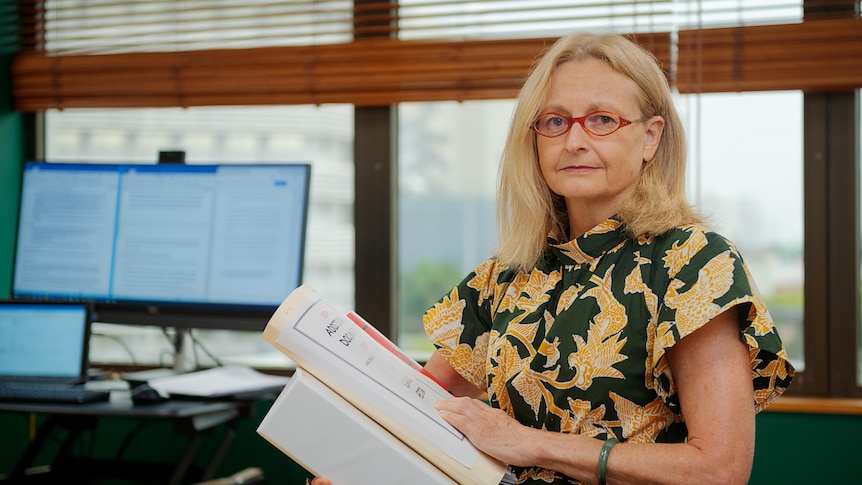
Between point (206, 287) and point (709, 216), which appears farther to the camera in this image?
point (206, 287)

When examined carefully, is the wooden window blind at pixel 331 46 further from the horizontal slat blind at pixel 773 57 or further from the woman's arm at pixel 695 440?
the woman's arm at pixel 695 440

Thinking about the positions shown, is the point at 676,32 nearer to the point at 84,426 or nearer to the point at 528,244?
the point at 528,244

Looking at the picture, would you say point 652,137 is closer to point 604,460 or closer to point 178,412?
point 604,460

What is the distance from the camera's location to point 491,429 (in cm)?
126

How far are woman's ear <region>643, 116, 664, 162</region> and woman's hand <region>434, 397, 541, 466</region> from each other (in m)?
0.45

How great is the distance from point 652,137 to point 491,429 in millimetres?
508

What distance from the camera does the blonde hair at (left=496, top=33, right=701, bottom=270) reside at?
4.33 feet

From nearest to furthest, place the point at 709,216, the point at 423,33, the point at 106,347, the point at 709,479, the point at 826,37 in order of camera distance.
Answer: the point at 709,479 → the point at 709,216 → the point at 826,37 → the point at 423,33 → the point at 106,347

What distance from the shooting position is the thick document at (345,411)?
1199 mm

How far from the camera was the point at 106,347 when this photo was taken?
2.82 metres

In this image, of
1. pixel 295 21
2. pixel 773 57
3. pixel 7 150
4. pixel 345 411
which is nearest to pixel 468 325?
pixel 345 411

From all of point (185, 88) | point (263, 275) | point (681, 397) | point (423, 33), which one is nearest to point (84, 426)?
point (263, 275)

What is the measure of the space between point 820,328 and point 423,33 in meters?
1.33

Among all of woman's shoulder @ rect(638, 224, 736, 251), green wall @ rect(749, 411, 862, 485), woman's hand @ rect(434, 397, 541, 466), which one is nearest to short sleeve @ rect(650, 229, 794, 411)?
woman's shoulder @ rect(638, 224, 736, 251)
